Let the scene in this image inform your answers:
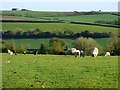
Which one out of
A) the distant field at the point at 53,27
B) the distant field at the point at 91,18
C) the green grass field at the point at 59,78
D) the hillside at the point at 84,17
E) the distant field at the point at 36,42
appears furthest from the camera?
the distant field at the point at 91,18

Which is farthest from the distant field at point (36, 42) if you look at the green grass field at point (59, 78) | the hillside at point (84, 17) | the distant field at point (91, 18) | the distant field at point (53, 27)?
the green grass field at point (59, 78)

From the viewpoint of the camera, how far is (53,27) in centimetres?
9231

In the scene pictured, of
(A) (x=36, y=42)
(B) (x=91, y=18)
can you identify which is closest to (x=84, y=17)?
(B) (x=91, y=18)

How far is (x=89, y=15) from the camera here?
374ft

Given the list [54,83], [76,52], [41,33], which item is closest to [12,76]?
[54,83]

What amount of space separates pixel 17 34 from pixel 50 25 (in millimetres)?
15242

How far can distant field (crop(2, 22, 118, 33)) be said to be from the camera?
290 feet

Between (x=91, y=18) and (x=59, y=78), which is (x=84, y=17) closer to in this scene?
(x=91, y=18)

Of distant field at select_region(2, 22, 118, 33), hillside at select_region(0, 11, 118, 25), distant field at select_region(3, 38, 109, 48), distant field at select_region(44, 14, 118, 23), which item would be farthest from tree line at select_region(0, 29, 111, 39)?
distant field at select_region(44, 14, 118, 23)

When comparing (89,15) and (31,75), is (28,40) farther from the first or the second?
(31,75)

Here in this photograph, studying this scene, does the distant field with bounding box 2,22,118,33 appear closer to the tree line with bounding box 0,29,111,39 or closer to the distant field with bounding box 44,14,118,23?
the tree line with bounding box 0,29,111,39

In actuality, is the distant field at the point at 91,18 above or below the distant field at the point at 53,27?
above

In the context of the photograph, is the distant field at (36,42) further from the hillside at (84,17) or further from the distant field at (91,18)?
the distant field at (91,18)

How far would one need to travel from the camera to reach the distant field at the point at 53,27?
8844cm
